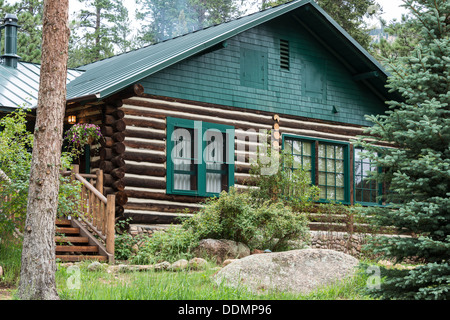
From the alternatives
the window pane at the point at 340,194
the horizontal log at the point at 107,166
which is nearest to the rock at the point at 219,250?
the horizontal log at the point at 107,166

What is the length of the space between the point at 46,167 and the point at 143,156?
261 inches

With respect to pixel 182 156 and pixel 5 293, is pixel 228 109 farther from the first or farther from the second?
pixel 5 293

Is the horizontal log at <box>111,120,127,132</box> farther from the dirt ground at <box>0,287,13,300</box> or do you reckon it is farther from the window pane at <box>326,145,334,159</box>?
the window pane at <box>326,145,334,159</box>

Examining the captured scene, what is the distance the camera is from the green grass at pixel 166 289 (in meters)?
7.26

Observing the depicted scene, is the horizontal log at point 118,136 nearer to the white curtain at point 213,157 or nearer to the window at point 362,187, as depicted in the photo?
the white curtain at point 213,157

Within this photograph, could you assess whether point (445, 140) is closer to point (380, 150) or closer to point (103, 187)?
point (380, 150)

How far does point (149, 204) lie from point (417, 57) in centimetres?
786

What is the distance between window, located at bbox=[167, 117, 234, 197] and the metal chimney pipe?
273 inches

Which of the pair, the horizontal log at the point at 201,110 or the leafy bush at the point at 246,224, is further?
the horizontal log at the point at 201,110

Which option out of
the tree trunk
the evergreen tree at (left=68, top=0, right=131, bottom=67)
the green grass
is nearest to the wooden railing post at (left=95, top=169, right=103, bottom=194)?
the green grass

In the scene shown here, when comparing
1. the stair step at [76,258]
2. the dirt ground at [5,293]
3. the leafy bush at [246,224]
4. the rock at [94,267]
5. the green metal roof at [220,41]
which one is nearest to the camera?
the dirt ground at [5,293]

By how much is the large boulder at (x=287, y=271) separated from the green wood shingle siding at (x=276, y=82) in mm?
6481

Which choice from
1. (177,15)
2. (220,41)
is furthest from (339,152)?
(177,15)

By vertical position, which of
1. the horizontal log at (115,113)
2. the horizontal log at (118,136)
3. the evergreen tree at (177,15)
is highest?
the evergreen tree at (177,15)
